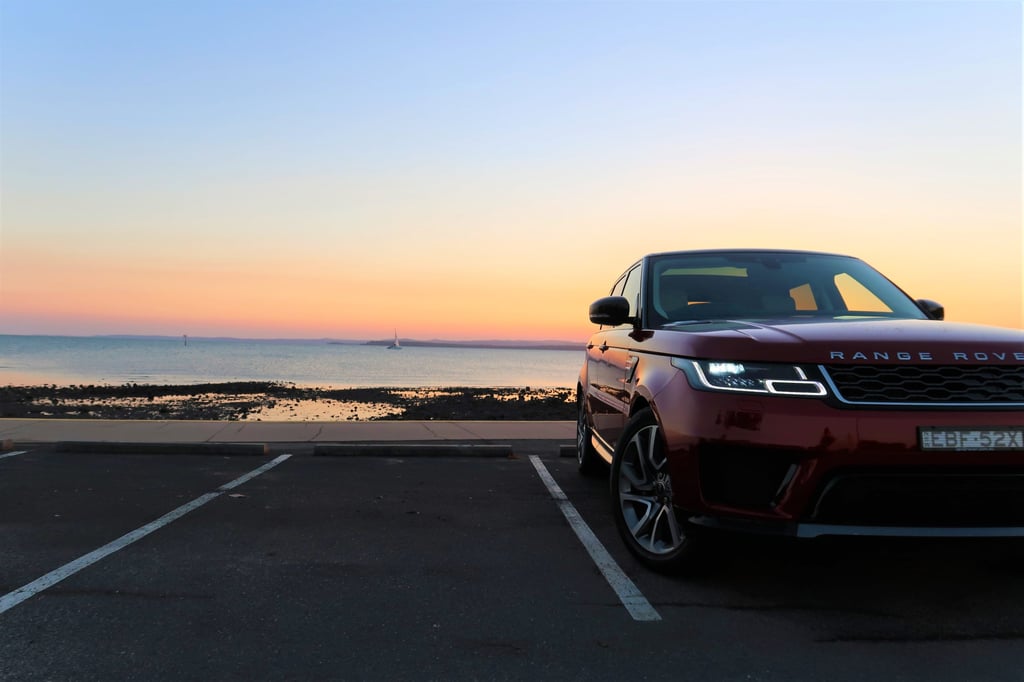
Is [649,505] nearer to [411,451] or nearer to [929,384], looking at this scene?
[929,384]

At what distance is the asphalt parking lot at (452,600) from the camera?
8.92 ft

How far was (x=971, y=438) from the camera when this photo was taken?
2.88m

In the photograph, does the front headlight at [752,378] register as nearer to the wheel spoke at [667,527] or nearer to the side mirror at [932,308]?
the wheel spoke at [667,527]

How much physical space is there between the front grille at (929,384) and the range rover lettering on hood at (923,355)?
0.04 metres

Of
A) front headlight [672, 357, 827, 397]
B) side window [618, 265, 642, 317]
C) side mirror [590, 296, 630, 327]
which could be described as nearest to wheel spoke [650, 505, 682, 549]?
front headlight [672, 357, 827, 397]

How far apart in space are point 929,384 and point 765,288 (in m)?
1.80

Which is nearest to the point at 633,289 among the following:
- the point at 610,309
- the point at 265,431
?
the point at 610,309

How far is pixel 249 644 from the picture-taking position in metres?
2.88

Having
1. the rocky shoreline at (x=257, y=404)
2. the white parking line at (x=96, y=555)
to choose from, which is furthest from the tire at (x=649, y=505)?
the rocky shoreline at (x=257, y=404)

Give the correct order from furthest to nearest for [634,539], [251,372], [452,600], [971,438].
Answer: [251,372] < [634,539] < [452,600] < [971,438]

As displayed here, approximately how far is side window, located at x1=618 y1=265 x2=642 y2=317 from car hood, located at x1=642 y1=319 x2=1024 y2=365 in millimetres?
→ 1516

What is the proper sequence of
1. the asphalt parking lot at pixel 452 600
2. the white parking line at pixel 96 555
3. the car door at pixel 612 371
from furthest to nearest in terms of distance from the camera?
the car door at pixel 612 371 → the white parking line at pixel 96 555 → the asphalt parking lot at pixel 452 600

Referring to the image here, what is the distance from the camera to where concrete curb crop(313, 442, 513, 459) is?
320 inches

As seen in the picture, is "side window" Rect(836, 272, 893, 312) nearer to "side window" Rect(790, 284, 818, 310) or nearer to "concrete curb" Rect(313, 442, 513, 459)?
"side window" Rect(790, 284, 818, 310)
